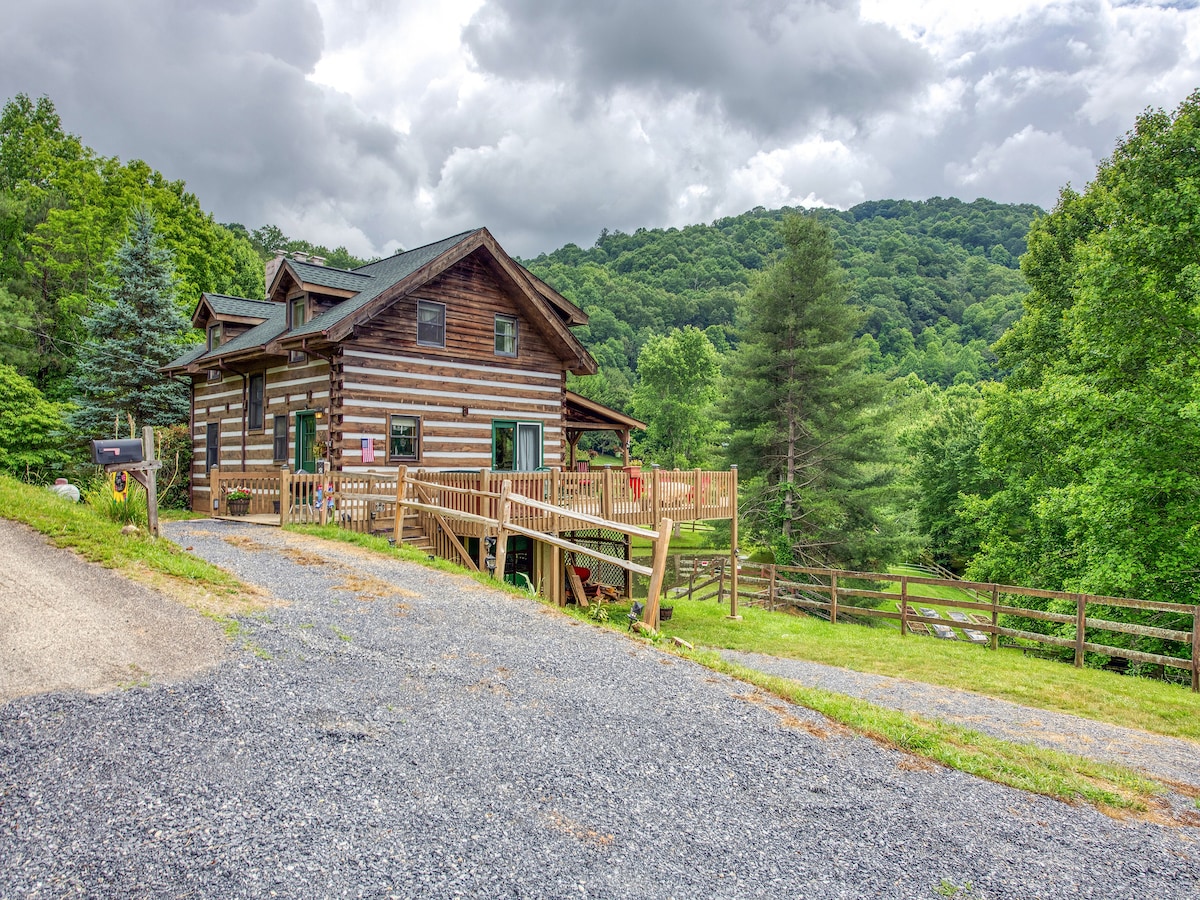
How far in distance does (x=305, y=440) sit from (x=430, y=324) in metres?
4.55

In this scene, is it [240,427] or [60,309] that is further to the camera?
[60,309]

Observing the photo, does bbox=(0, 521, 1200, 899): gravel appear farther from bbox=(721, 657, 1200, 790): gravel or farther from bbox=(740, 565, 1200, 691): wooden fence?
bbox=(740, 565, 1200, 691): wooden fence

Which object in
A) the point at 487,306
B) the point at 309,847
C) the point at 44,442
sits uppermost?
the point at 487,306

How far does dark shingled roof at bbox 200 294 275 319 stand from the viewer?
24.1 meters

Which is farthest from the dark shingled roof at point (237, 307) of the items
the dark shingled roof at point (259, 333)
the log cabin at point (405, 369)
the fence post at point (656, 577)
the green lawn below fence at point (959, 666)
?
the fence post at point (656, 577)

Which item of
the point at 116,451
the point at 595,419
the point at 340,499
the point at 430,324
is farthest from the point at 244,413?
the point at 116,451

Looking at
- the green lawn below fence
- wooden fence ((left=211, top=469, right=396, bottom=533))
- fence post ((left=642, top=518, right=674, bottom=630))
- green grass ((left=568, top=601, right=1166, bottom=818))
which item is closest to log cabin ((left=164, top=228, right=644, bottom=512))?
wooden fence ((left=211, top=469, right=396, bottom=533))

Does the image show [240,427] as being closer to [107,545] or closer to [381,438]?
[381,438]

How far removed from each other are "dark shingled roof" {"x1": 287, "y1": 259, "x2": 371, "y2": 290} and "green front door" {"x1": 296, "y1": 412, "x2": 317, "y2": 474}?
3.60m

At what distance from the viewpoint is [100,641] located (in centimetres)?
634

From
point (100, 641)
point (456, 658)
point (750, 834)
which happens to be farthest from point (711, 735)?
point (100, 641)

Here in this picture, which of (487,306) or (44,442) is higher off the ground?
(487,306)

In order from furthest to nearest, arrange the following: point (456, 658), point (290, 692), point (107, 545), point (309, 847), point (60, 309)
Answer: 1. point (60, 309)
2. point (107, 545)
3. point (456, 658)
4. point (290, 692)
5. point (309, 847)

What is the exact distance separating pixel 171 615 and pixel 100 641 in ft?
2.95
